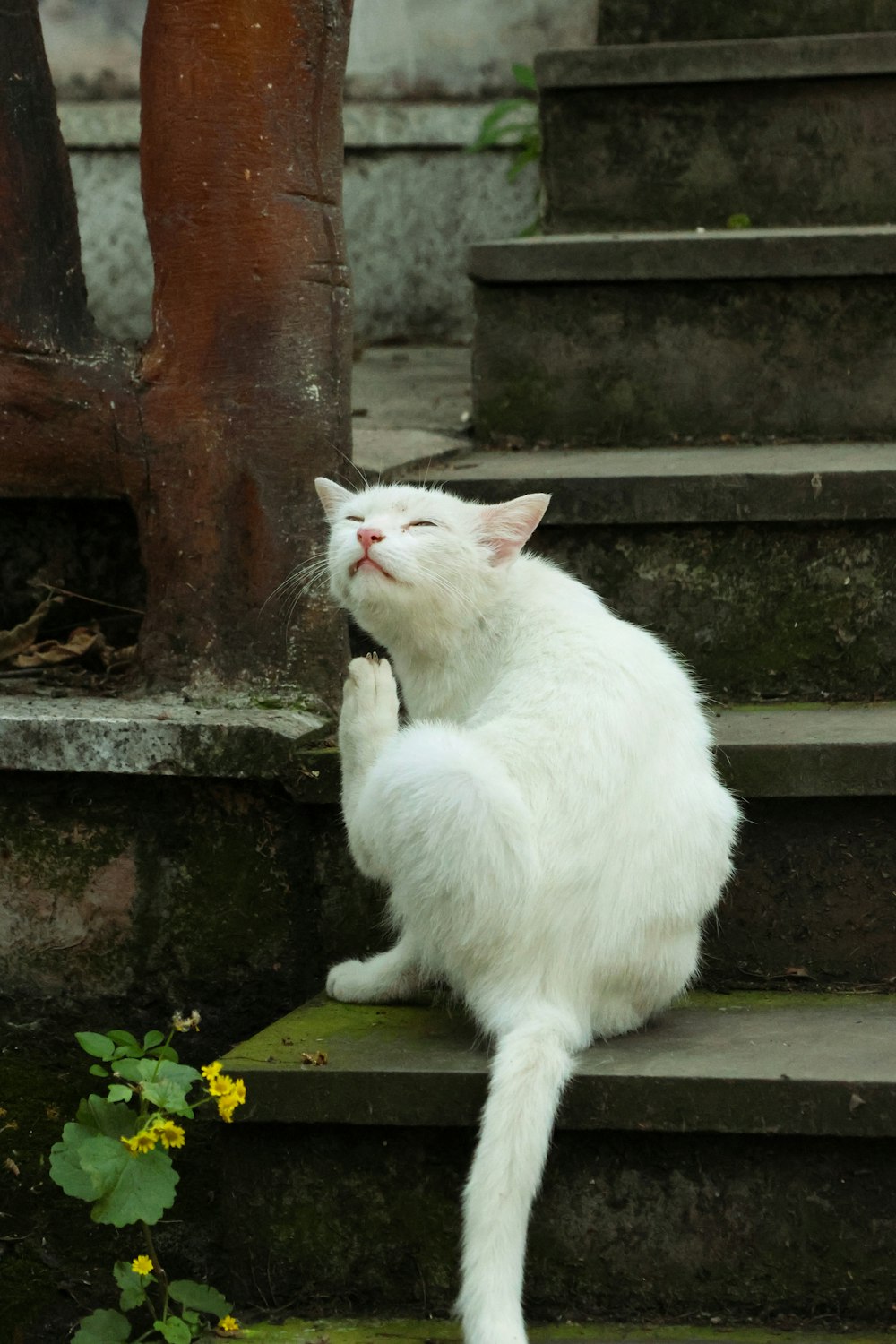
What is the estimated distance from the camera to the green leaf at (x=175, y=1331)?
221cm

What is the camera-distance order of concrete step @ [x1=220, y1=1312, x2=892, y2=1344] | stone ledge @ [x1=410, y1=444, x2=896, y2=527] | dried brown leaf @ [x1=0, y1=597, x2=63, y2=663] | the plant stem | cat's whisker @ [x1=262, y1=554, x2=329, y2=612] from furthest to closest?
dried brown leaf @ [x1=0, y1=597, x2=63, y2=663]
stone ledge @ [x1=410, y1=444, x2=896, y2=527]
cat's whisker @ [x1=262, y1=554, x2=329, y2=612]
the plant stem
concrete step @ [x1=220, y1=1312, x2=892, y2=1344]

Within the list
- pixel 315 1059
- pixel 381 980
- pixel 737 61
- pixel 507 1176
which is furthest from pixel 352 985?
pixel 737 61

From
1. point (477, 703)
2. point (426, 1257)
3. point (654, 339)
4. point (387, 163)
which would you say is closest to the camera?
point (426, 1257)

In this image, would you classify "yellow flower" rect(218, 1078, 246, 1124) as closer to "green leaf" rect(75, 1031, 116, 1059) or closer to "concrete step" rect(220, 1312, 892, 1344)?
"green leaf" rect(75, 1031, 116, 1059)

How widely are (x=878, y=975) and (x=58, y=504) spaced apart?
1.82 meters

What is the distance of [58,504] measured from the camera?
3.23 m

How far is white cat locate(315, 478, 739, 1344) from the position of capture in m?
2.15

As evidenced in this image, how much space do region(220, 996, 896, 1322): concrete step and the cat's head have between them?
27.2 inches

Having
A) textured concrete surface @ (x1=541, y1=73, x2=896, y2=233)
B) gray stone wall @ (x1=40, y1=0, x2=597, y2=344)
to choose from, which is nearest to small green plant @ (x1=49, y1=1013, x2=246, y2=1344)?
textured concrete surface @ (x1=541, y1=73, x2=896, y2=233)

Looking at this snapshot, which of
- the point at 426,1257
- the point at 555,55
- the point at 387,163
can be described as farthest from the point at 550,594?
the point at 387,163

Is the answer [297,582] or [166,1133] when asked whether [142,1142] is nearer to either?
[166,1133]

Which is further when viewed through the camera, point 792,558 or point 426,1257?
point 792,558

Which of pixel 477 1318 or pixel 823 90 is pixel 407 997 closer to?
pixel 477 1318

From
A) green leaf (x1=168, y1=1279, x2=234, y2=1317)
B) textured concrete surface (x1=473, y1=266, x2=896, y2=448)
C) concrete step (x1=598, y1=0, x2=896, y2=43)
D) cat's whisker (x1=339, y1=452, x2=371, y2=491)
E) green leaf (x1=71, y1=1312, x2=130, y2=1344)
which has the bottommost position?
green leaf (x1=71, y1=1312, x2=130, y2=1344)
